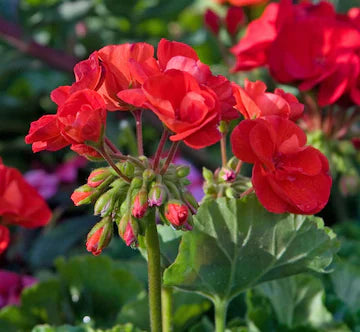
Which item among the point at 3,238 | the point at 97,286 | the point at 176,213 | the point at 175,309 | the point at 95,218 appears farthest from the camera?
the point at 95,218

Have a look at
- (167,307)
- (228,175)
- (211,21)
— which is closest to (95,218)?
(211,21)

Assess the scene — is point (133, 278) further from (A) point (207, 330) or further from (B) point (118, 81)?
(B) point (118, 81)

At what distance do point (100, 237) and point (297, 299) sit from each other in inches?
20.3

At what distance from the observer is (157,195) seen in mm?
649

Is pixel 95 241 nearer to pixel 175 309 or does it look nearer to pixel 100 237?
pixel 100 237

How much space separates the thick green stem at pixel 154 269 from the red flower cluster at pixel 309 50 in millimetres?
659

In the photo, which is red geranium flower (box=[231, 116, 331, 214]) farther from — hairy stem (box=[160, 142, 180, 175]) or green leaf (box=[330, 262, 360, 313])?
green leaf (box=[330, 262, 360, 313])

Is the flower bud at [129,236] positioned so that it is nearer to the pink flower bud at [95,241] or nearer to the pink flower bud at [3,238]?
the pink flower bud at [95,241]

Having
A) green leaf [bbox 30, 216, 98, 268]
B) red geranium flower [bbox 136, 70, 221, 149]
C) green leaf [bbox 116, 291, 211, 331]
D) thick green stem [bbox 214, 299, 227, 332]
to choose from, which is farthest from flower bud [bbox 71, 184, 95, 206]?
green leaf [bbox 30, 216, 98, 268]

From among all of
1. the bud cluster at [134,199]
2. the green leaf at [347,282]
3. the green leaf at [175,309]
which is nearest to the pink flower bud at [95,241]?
the bud cluster at [134,199]

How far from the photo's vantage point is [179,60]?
0.68 metres

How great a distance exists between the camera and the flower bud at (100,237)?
0.68 meters

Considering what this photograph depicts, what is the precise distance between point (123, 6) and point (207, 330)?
1.41 meters

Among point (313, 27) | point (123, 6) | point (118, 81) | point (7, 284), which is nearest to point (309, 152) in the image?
point (118, 81)
